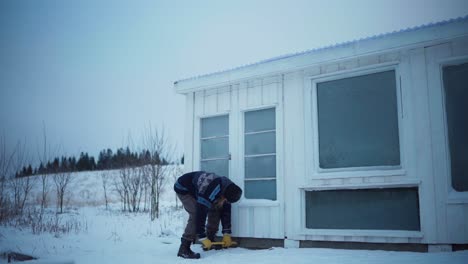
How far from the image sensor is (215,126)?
24.4 ft

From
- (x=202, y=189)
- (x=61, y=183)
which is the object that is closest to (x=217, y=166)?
(x=202, y=189)

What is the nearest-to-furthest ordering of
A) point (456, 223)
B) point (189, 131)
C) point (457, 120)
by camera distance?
point (456, 223), point (457, 120), point (189, 131)

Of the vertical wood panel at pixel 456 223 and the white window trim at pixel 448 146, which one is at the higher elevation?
the white window trim at pixel 448 146

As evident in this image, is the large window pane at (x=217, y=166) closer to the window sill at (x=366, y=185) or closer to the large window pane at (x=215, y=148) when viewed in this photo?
the large window pane at (x=215, y=148)

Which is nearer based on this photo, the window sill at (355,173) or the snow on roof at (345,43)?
the snow on roof at (345,43)

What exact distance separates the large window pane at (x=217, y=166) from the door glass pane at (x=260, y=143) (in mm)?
501

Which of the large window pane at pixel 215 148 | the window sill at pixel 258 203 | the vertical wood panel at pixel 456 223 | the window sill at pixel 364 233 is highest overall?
the large window pane at pixel 215 148

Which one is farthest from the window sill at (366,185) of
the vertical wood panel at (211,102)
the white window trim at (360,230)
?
the vertical wood panel at (211,102)

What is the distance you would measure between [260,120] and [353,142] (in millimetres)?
1671

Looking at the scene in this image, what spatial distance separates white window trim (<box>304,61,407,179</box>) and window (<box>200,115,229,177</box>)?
159 cm

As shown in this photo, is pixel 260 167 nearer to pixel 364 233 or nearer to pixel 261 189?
pixel 261 189

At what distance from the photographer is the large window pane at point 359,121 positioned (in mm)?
5566

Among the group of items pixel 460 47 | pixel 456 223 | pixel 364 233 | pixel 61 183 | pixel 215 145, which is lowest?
pixel 364 233

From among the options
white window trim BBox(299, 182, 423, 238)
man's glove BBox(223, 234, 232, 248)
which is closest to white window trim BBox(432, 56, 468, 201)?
white window trim BBox(299, 182, 423, 238)
